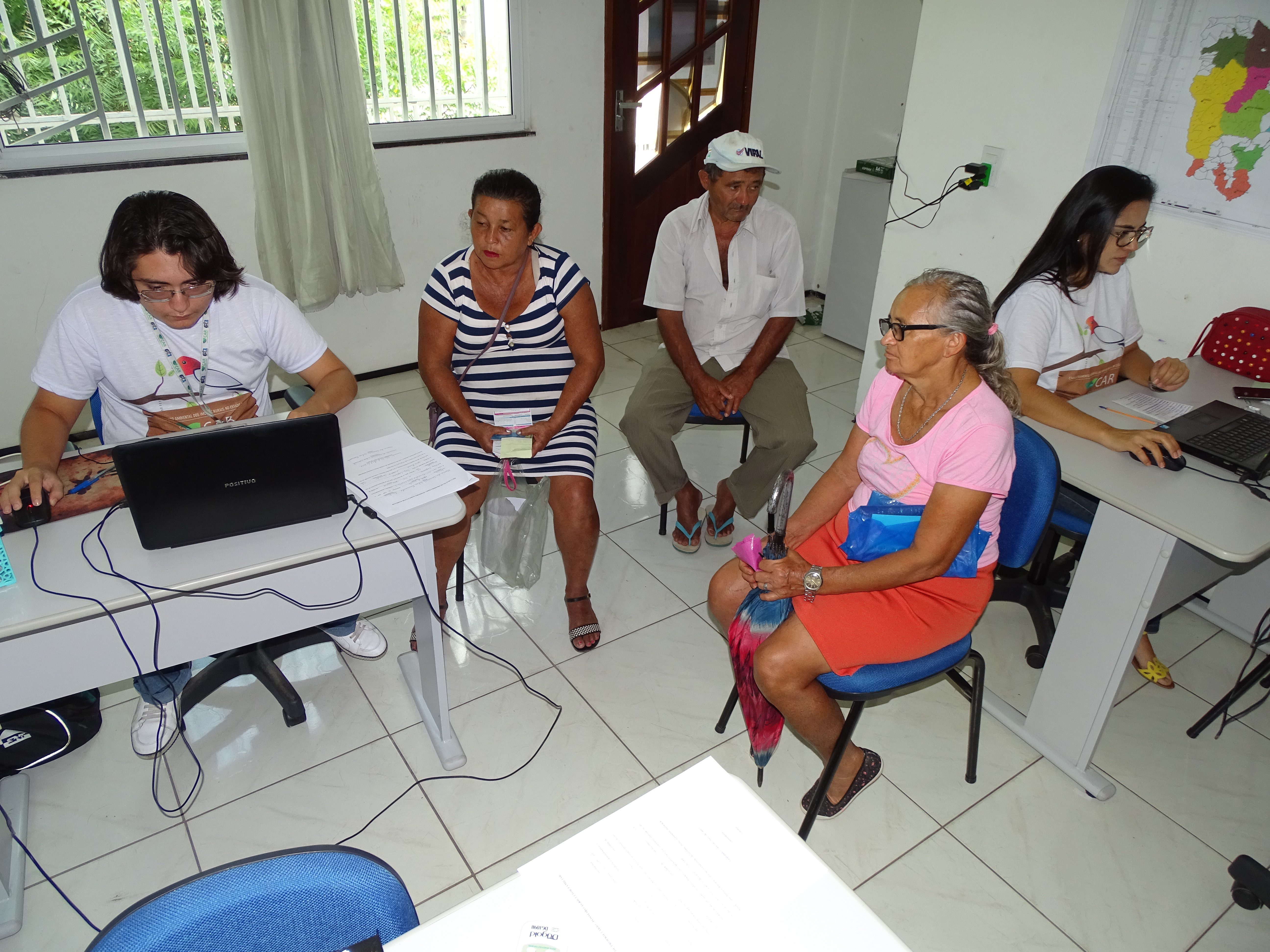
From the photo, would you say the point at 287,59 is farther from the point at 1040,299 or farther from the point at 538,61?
the point at 1040,299

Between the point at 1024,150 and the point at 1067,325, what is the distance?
984mm

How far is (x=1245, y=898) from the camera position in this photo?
1.79 meters

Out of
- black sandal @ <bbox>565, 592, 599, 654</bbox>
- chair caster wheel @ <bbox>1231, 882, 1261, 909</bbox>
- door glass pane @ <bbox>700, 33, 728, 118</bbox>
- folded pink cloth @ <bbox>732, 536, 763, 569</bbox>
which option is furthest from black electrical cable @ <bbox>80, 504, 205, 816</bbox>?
door glass pane @ <bbox>700, 33, 728, 118</bbox>

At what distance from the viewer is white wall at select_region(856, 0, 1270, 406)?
258cm

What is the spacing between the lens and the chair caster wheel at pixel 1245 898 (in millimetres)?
1778

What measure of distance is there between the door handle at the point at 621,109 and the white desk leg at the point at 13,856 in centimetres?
367

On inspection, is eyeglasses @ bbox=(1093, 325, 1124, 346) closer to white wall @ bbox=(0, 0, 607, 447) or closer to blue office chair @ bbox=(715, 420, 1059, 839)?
blue office chair @ bbox=(715, 420, 1059, 839)

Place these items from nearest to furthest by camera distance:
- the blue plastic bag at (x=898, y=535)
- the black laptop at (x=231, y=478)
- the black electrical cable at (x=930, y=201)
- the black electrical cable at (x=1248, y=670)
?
the black laptop at (x=231, y=478) < the blue plastic bag at (x=898, y=535) < the black electrical cable at (x=1248, y=670) < the black electrical cable at (x=930, y=201)

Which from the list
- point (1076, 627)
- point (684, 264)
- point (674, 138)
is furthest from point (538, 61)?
point (1076, 627)

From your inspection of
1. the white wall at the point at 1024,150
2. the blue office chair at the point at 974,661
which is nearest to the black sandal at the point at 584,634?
the blue office chair at the point at 974,661

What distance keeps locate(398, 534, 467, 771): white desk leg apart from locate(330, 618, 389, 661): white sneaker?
0.16 meters

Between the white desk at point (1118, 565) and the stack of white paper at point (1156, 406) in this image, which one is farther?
the stack of white paper at point (1156, 406)

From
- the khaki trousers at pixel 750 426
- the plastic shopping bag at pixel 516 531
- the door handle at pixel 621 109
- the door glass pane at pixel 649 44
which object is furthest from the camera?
the door handle at pixel 621 109

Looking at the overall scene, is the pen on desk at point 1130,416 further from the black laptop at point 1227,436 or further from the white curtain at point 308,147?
the white curtain at point 308,147
